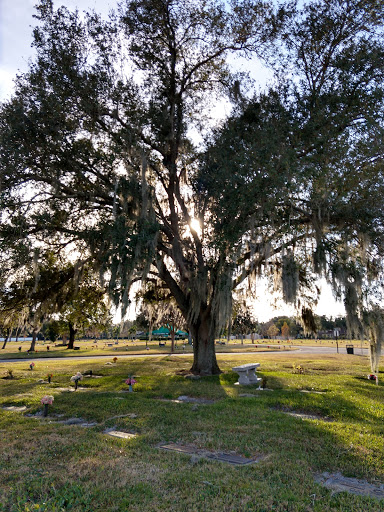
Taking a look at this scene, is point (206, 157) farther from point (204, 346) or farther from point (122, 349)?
point (122, 349)

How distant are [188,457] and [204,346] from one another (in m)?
9.84

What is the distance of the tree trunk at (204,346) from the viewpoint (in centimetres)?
1441

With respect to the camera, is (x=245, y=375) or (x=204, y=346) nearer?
(x=245, y=375)

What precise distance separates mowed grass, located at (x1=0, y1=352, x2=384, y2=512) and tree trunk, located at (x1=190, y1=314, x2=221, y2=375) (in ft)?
15.5

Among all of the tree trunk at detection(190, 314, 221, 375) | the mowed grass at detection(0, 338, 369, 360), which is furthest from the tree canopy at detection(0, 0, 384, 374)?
the mowed grass at detection(0, 338, 369, 360)

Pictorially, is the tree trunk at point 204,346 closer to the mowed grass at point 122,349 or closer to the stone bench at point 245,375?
the stone bench at point 245,375

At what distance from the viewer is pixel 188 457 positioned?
15.7ft

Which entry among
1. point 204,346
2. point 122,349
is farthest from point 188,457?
point 122,349

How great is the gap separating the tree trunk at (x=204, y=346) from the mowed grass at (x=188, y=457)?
472cm

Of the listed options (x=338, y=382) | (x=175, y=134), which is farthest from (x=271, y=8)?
(x=338, y=382)

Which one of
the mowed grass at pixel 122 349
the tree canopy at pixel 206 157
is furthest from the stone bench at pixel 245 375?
the mowed grass at pixel 122 349

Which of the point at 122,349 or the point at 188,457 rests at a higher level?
the point at 188,457

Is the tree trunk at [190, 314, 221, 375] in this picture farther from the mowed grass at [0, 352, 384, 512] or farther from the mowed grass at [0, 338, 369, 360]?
the mowed grass at [0, 338, 369, 360]

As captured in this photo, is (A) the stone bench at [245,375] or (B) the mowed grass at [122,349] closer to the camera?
(A) the stone bench at [245,375]
